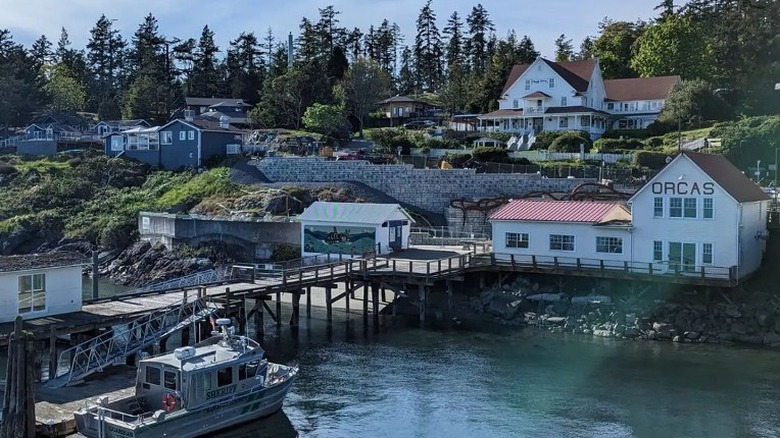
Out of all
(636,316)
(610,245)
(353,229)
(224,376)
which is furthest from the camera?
(353,229)

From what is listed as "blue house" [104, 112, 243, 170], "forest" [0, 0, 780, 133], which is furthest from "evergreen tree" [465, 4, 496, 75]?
"blue house" [104, 112, 243, 170]

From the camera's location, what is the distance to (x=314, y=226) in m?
50.0

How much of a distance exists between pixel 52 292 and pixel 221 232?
2789 cm

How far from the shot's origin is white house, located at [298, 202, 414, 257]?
1881 inches

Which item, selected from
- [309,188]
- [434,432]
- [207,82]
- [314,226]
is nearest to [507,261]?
[314,226]

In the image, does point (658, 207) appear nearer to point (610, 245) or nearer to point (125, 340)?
point (610, 245)

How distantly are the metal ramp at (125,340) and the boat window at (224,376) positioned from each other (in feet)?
15.8

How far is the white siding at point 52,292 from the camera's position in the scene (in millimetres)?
28406

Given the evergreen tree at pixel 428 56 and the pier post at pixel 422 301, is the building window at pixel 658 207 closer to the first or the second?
the pier post at pixel 422 301

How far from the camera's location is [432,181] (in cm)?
5994

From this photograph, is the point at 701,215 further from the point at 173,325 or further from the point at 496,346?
the point at 173,325

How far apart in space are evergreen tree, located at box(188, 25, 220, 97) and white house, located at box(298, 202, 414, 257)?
75.3 meters

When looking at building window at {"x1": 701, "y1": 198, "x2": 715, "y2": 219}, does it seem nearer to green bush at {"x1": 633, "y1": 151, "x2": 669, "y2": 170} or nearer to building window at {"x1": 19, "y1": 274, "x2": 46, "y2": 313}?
green bush at {"x1": 633, "y1": 151, "x2": 669, "y2": 170}

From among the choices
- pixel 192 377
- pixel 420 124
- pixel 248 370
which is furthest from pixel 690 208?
pixel 420 124
